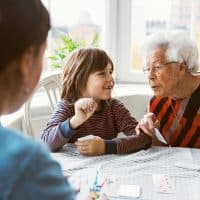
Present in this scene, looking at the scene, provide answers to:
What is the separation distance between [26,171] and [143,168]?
0.91 metres

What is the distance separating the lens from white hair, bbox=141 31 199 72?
5.80 feet

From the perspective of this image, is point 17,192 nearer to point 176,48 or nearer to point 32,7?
point 32,7

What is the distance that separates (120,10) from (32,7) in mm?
2327

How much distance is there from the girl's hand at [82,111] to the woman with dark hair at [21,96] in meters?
0.94

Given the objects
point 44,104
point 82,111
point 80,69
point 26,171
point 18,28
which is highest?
point 18,28

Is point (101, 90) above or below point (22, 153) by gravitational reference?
below

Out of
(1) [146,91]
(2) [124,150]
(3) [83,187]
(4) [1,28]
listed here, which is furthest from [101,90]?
(4) [1,28]

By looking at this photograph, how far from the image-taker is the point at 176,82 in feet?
5.87

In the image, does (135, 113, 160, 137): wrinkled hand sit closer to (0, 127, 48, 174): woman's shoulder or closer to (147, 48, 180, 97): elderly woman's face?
(147, 48, 180, 97): elderly woman's face

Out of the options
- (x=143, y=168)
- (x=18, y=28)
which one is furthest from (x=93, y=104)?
(x=18, y=28)

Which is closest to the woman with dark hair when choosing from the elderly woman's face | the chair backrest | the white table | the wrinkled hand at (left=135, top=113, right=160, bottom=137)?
the white table

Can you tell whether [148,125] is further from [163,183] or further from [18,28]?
[18,28]

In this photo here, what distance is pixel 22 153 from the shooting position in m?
0.53

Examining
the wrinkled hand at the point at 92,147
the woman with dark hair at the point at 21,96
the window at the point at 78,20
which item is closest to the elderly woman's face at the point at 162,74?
the wrinkled hand at the point at 92,147
